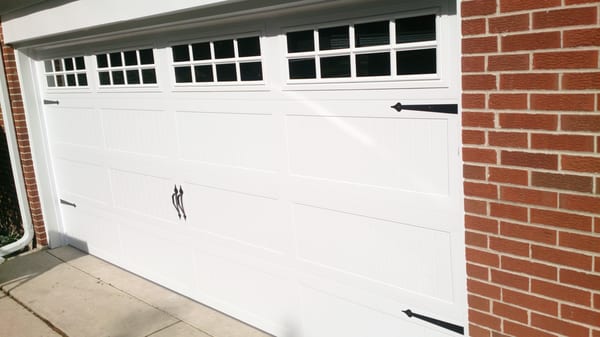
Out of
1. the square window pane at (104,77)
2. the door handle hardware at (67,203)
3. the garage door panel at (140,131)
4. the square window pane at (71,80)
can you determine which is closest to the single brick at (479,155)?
the garage door panel at (140,131)

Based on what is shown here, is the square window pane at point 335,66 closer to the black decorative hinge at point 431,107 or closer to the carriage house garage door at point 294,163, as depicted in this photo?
the carriage house garage door at point 294,163

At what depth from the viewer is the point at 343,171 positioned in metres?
3.57

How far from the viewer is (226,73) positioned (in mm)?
4324

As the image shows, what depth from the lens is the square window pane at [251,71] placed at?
4.04m

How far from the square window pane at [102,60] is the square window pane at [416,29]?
359cm

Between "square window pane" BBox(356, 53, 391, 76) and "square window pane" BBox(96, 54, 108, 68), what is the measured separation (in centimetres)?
329

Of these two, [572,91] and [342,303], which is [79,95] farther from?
[572,91]

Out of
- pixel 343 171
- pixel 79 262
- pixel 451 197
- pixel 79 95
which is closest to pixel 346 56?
pixel 343 171

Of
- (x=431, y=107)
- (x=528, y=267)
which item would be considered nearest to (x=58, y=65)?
(x=431, y=107)

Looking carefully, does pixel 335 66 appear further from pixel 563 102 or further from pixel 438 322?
→ pixel 438 322

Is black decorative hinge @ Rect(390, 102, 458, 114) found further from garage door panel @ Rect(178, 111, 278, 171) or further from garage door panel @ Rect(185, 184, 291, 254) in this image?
garage door panel @ Rect(185, 184, 291, 254)

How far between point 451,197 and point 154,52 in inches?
121

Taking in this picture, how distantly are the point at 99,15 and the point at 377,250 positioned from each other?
10.8 feet

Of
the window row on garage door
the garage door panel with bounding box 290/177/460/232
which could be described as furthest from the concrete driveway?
the window row on garage door
